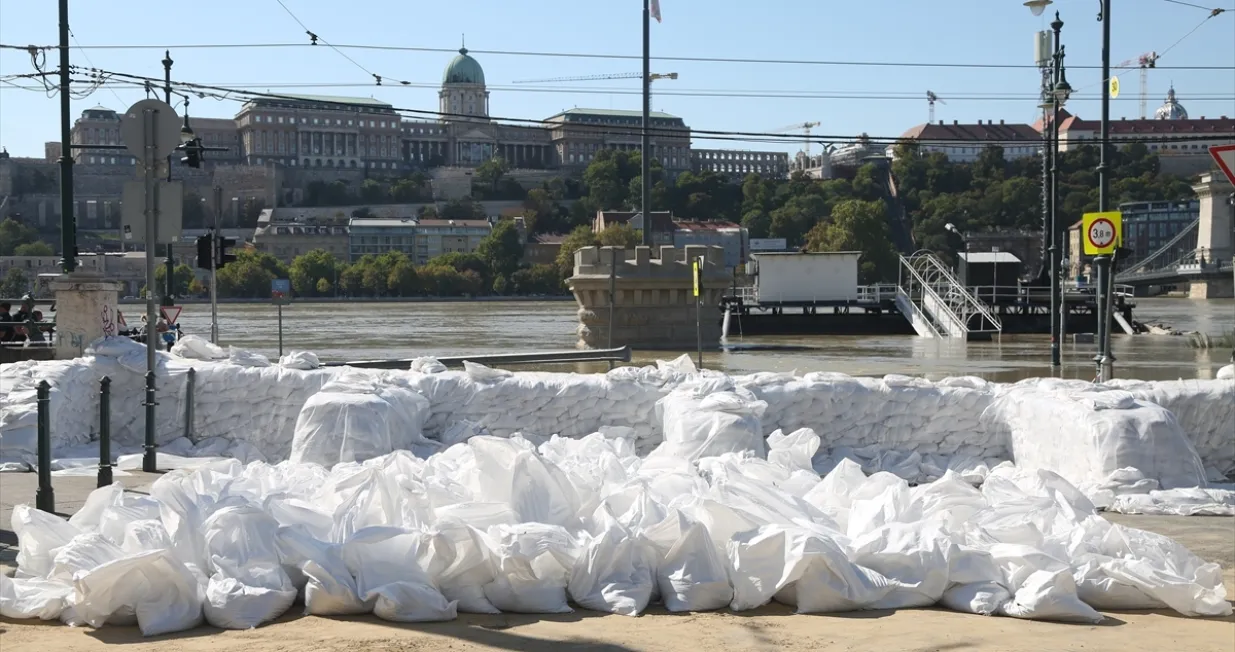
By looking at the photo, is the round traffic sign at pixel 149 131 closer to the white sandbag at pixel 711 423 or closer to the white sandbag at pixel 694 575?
the white sandbag at pixel 711 423

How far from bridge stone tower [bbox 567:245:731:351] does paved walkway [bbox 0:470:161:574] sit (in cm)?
1662

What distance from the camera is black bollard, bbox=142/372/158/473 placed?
9.48m

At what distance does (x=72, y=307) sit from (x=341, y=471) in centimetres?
554

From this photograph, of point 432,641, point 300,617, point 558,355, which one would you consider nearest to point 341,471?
point 300,617

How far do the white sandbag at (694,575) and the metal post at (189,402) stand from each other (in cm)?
654

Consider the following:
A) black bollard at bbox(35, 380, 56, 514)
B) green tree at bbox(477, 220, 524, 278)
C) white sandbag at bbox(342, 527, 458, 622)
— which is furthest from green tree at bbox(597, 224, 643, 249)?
white sandbag at bbox(342, 527, 458, 622)

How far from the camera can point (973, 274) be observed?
4850 centimetres

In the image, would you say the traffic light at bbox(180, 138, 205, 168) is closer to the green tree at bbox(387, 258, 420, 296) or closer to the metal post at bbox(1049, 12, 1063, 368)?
the metal post at bbox(1049, 12, 1063, 368)

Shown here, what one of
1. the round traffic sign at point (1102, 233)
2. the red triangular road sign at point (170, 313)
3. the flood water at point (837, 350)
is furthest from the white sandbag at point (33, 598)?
the red triangular road sign at point (170, 313)

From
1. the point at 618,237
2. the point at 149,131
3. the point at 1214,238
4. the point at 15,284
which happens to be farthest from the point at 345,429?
the point at 1214,238

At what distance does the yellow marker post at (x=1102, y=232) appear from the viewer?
15.3 meters

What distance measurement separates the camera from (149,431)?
9477 mm

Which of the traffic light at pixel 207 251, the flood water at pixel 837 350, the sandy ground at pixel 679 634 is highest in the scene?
the traffic light at pixel 207 251

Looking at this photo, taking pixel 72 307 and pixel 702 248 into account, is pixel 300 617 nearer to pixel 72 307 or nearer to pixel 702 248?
pixel 72 307
